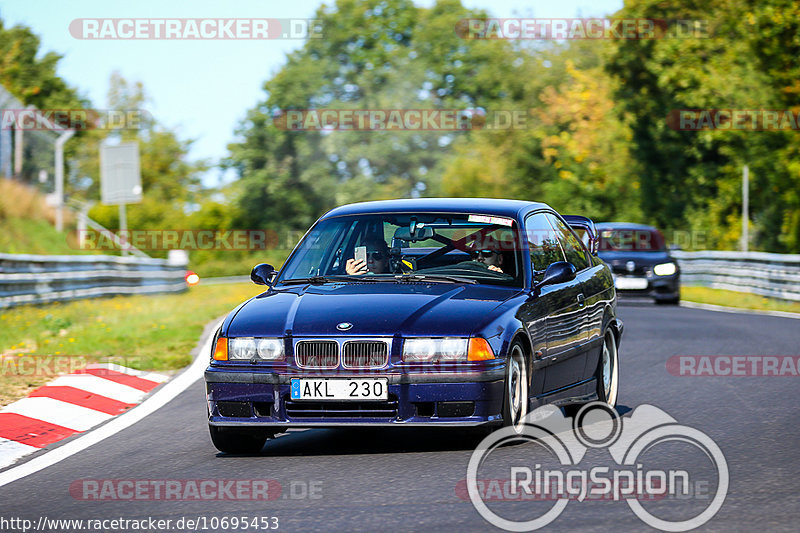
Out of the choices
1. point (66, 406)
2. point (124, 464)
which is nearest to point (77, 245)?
point (66, 406)

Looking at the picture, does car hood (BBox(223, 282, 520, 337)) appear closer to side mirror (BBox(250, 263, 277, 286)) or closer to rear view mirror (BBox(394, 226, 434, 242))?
rear view mirror (BBox(394, 226, 434, 242))

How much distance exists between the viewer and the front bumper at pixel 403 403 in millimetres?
7262

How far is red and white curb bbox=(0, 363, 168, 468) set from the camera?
28.6 ft

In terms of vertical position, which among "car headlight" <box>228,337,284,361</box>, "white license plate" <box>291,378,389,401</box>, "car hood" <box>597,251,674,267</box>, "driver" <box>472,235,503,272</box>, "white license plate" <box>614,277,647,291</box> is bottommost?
"white license plate" <box>614,277,647,291</box>

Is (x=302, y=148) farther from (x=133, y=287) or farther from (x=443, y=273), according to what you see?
(x=443, y=273)

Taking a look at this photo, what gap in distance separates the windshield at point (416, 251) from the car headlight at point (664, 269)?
56.9 ft
